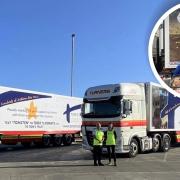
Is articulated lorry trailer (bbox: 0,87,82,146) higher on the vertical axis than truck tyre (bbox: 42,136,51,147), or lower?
higher

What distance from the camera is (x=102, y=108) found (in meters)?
18.9

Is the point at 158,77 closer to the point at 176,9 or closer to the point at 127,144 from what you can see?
the point at 176,9

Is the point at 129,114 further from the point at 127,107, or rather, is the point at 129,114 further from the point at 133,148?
Result: the point at 133,148

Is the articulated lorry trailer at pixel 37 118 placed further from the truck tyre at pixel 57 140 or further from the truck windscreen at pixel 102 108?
the truck windscreen at pixel 102 108

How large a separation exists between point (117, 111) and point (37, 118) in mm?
10014

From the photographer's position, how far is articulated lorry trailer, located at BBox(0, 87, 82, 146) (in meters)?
24.8

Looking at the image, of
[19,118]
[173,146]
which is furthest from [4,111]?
[173,146]

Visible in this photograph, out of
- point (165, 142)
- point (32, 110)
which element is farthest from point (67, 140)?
point (165, 142)

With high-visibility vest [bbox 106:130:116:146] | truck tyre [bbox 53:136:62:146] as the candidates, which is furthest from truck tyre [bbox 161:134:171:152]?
truck tyre [bbox 53:136:62:146]

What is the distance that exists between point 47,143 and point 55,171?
609 inches

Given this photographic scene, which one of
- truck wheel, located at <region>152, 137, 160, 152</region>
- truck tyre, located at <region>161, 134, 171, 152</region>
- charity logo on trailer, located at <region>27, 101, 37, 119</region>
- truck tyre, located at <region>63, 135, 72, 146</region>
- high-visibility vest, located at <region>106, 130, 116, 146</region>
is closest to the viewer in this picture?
high-visibility vest, located at <region>106, 130, 116, 146</region>

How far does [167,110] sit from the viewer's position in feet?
76.0

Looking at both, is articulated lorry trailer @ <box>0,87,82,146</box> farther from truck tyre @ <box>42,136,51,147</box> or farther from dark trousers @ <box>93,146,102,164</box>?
dark trousers @ <box>93,146,102,164</box>

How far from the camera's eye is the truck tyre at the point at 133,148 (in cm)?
1897
